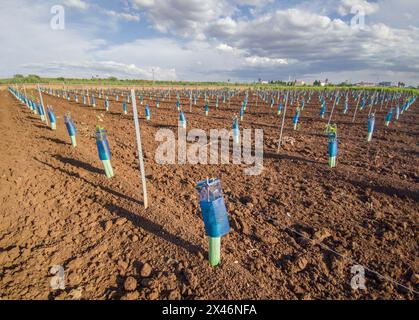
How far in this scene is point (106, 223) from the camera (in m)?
3.85

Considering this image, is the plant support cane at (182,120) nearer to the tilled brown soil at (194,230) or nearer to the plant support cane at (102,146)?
the tilled brown soil at (194,230)
